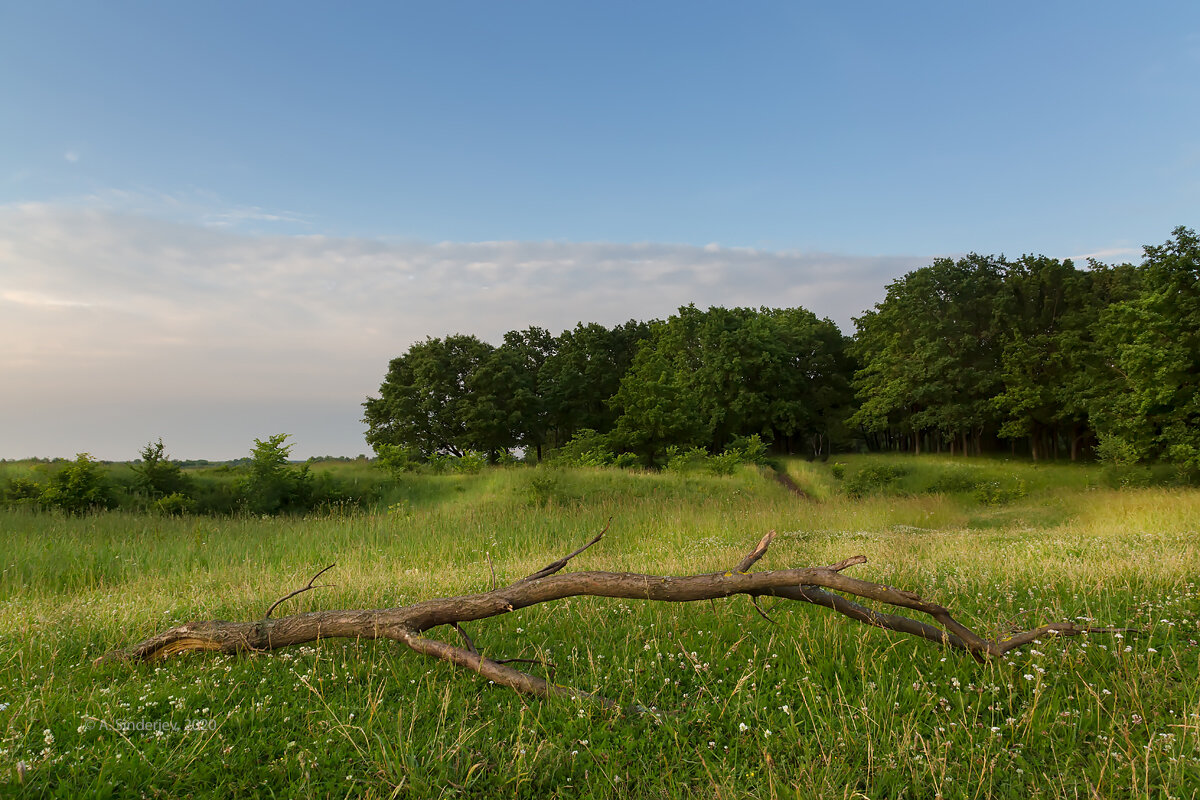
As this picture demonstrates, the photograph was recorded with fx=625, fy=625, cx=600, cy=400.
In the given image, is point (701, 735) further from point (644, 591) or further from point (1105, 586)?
point (1105, 586)

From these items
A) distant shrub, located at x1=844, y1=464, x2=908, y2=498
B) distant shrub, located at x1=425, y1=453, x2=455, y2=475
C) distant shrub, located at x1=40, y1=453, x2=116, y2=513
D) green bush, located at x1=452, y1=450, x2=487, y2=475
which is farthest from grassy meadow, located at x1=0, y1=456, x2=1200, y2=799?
distant shrub, located at x1=844, y1=464, x2=908, y2=498

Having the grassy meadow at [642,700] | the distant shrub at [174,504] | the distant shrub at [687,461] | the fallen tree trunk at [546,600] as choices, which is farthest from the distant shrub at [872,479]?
the fallen tree trunk at [546,600]

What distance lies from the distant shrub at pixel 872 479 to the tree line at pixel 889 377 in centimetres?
975

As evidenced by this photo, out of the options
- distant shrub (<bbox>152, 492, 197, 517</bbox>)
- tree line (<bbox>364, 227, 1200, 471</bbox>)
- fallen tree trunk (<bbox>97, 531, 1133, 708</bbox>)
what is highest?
tree line (<bbox>364, 227, 1200, 471</bbox>)

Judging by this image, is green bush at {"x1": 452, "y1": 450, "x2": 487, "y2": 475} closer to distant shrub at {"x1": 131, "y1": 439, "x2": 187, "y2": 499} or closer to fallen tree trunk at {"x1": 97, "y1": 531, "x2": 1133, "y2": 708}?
distant shrub at {"x1": 131, "y1": 439, "x2": 187, "y2": 499}

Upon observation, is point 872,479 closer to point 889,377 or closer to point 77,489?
point 889,377

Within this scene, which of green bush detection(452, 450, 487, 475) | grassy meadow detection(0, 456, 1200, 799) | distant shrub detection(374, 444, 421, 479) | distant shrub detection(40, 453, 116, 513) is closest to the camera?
grassy meadow detection(0, 456, 1200, 799)

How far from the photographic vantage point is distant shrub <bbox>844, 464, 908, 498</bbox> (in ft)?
104

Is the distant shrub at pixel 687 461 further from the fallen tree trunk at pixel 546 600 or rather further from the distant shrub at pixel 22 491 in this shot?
the fallen tree trunk at pixel 546 600

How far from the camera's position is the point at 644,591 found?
4.42 m

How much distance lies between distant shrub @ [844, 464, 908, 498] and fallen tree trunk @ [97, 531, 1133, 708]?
90.9 feet

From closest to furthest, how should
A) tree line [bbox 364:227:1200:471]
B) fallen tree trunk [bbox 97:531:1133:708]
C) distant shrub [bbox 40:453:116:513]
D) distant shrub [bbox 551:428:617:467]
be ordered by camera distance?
fallen tree trunk [bbox 97:531:1133:708] → distant shrub [bbox 40:453:116:513] → tree line [bbox 364:227:1200:471] → distant shrub [bbox 551:428:617:467]

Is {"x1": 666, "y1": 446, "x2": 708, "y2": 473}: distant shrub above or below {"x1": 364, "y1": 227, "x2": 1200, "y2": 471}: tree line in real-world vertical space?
below

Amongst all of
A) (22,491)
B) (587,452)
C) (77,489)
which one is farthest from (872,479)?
(22,491)
